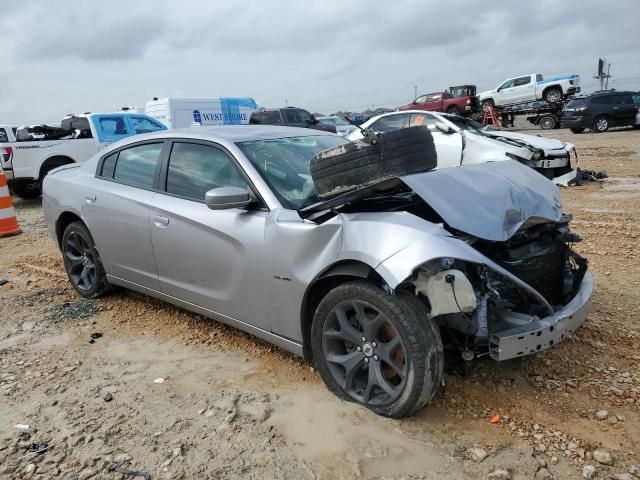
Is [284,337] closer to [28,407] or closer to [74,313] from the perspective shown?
[28,407]

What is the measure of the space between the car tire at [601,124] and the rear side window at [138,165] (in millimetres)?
21817

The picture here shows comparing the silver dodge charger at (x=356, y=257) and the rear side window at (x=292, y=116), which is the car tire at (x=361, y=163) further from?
the rear side window at (x=292, y=116)

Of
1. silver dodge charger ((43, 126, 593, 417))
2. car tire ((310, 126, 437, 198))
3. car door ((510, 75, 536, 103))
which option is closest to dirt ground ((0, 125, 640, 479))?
silver dodge charger ((43, 126, 593, 417))

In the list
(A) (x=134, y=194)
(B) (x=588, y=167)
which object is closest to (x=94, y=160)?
(A) (x=134, y=194)

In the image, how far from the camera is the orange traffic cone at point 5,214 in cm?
829

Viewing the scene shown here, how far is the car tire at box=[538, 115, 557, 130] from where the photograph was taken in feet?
86.0

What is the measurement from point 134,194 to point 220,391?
5.99 ft

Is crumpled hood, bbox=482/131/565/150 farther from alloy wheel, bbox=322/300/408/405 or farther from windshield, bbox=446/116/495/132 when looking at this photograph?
alloy wheel, bbox=322/300/408/405

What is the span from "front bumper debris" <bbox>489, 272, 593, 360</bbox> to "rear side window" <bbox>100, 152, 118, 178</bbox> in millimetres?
3508

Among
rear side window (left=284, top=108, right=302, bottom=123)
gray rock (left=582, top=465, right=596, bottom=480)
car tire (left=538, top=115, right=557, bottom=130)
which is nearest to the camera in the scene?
gray rock (left=582, top=465, right=596, bottom=480)

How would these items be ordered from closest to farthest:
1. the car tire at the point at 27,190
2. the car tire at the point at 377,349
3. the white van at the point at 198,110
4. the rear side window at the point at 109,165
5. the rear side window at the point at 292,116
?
the car tire at the point at 377,349, the rear side window at the point at 109,165, the car tire at the point at 27,190, the white van at the point at 198,110, the rear side window at the point at 292,116

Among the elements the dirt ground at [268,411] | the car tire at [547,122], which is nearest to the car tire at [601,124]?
the car tire at [547,122]

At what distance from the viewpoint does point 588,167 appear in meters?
12.0

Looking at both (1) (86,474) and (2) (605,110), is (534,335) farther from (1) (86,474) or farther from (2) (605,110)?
(2) (605,110)
